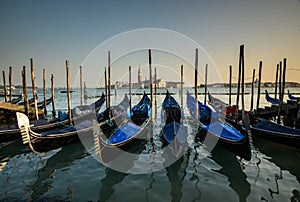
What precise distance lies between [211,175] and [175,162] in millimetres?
1333

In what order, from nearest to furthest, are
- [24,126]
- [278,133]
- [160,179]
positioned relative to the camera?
[160,179] → [24,126] → [278,133]

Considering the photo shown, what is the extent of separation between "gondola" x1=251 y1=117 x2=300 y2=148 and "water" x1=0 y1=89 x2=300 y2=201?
50cm

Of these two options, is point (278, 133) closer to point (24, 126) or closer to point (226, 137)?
point (226, 137)

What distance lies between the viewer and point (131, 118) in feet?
38.8

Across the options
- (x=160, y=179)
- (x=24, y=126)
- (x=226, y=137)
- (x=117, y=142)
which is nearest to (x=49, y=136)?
(x=24, y=126)

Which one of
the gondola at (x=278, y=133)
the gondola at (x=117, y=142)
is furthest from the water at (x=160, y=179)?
the gondola at (x=117, y=142)

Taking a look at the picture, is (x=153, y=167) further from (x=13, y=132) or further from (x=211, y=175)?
(x=13, y=132)

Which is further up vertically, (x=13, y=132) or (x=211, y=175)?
(x=13, y=132)

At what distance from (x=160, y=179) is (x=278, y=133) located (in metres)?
5.56

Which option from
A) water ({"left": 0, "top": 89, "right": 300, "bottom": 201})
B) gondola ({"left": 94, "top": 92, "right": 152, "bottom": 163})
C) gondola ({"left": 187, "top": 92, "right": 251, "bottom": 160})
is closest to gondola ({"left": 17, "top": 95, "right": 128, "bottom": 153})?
Answer: water ({"left": 0, "top": 89, "right": 300, "bottom": 201})

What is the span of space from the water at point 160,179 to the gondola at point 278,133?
19.7 inches

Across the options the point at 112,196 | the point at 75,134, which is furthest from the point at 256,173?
the point at 75,134

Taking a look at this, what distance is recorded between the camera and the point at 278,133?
25.0 ft

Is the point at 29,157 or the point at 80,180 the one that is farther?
the point at 29,157
